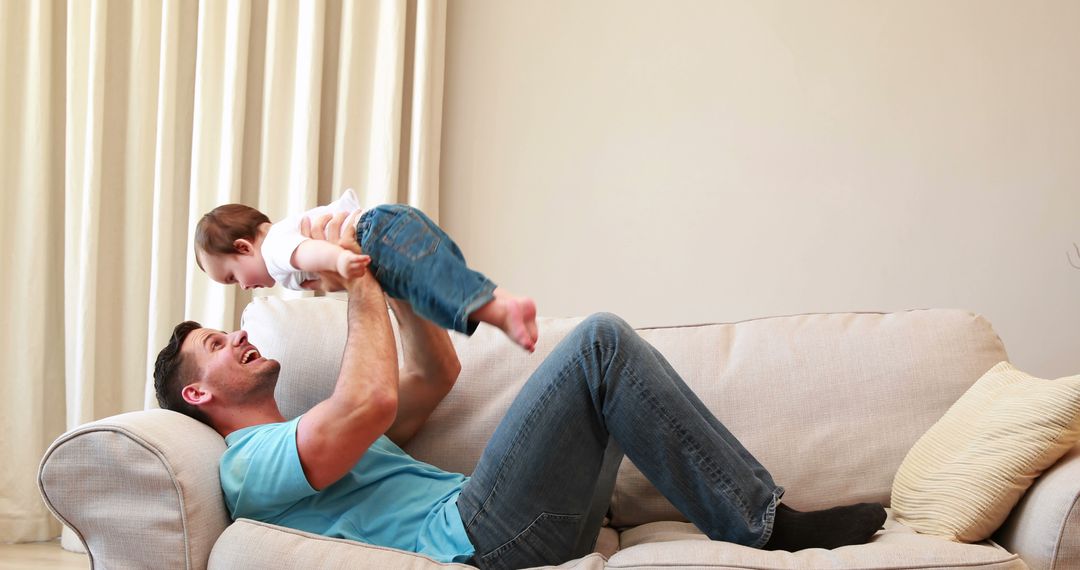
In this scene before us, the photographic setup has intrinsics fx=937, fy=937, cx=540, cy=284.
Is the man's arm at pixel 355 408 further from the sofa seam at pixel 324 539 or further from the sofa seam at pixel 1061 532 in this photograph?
the sofa seam at pixel 1061 532

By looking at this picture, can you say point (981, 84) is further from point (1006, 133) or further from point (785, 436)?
point (785, 436)

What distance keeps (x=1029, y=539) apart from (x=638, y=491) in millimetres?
731

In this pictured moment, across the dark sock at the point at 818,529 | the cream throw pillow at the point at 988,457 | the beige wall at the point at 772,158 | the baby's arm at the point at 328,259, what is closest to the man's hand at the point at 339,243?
the baby's arm at the point at 328,259

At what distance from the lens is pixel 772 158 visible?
2.99m

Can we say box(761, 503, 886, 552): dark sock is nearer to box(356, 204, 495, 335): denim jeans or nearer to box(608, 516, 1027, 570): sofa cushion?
box(608, 516, 1027, 570): sofa cushion

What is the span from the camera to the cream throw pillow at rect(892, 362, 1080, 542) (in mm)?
1610

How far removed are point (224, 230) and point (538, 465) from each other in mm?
845

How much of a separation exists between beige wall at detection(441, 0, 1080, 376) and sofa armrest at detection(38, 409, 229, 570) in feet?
5.64

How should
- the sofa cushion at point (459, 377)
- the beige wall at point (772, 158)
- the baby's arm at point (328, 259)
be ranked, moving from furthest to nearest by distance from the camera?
1. the beige wall at point (772, 158)
2. the sofa cushion at point (459, 377)
3. the baby's arm at point (328, 259)

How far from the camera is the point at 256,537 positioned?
1.48 m

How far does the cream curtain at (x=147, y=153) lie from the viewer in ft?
9.57

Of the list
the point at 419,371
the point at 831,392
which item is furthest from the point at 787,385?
the point at 419,371

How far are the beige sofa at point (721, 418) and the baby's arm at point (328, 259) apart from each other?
1.18ft

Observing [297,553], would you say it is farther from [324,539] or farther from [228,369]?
[228,369]
